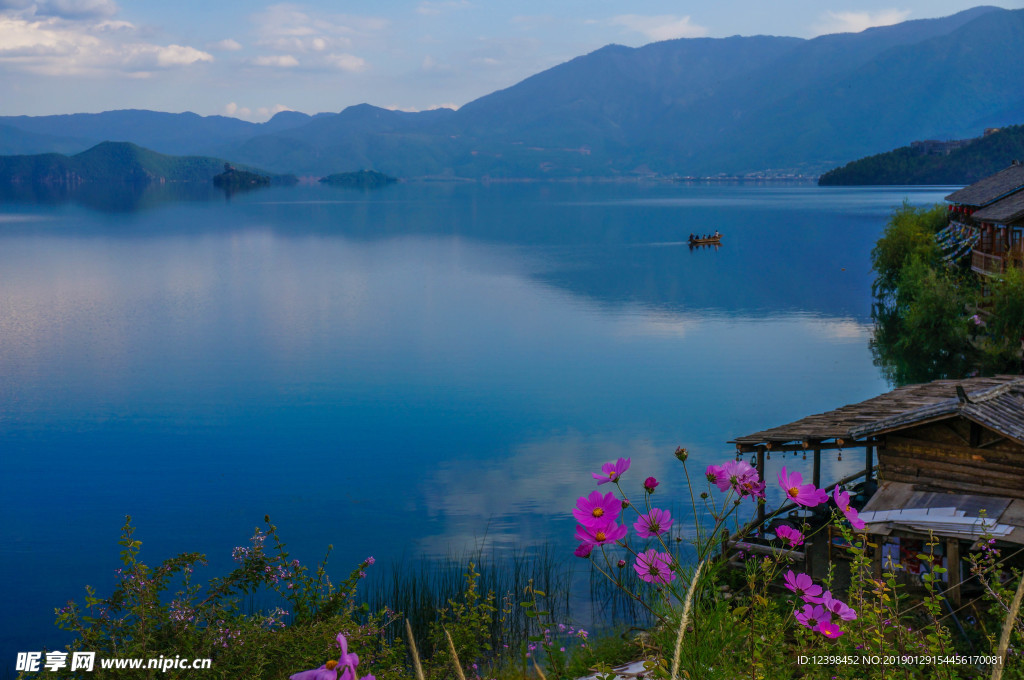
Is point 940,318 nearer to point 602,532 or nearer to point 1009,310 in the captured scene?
point 1009,310

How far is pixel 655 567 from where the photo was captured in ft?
13.1

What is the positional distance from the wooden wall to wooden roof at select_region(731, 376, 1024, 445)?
1.14ft

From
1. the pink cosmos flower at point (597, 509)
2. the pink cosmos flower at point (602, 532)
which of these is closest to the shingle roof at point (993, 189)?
the pink cosmos flower at point (597, 509)

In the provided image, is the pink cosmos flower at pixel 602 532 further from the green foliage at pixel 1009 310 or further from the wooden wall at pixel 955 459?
the green foliage at pixel 1009 310

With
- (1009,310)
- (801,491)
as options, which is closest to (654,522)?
(801,491)

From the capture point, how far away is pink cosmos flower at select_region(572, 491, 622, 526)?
12.1 feet

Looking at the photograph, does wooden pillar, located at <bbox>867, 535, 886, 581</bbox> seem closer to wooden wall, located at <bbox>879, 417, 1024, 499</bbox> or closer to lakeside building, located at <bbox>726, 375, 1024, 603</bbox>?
lakeside building, located at <bbox>726, 375, 1024, 603</bbox>

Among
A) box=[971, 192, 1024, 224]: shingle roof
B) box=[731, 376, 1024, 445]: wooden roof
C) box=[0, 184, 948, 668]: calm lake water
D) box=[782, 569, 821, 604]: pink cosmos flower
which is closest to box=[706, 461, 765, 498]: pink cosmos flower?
box=[782, 569, 821, 604]: pink cosmos flower

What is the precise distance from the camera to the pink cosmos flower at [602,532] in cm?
356

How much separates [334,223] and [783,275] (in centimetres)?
6887

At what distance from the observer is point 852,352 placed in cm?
3441

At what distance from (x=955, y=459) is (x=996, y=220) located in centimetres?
2290

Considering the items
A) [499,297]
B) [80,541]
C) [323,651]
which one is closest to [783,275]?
[499,297]

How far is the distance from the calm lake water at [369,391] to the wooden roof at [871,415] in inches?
154
